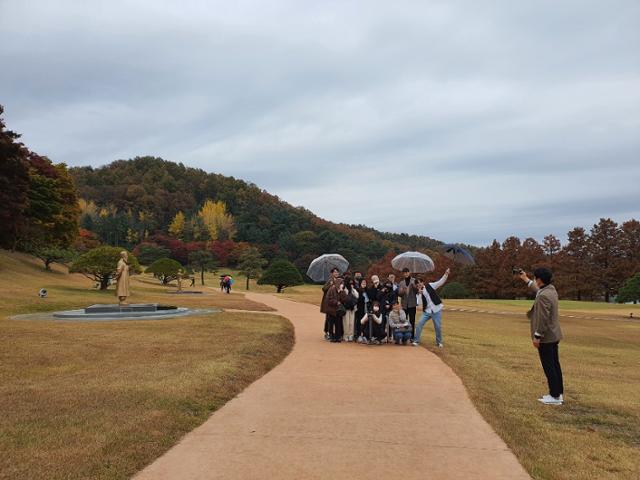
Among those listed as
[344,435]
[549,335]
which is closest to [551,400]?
[549,335]

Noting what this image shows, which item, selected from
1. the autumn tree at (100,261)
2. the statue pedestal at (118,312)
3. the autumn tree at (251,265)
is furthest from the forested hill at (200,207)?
the statue pedestal at (118,312)

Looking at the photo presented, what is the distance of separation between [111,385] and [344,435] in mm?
3443

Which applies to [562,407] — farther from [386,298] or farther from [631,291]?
[631,291]

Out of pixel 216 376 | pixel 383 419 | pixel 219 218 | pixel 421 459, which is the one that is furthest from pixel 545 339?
pixel 219 218

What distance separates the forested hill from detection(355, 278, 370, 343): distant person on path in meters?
62.6

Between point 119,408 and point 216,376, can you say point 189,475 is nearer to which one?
point 119,408

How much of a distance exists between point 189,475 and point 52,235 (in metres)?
43.1

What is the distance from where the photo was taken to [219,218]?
4227 inches

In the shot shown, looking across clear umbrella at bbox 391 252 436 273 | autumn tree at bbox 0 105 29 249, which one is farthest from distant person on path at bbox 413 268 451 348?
autumn tree at bbox 0 105 29 249

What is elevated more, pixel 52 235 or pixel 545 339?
pixel 52 235

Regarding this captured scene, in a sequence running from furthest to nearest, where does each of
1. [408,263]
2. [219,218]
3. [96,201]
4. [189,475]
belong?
[96,201]
[219,218]
[408,263]
[189,475]

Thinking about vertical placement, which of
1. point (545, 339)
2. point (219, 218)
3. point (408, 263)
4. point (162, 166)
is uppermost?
point (162, 166)

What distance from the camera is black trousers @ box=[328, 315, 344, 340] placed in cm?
1284

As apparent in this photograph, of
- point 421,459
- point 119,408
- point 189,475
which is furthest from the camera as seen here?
point 119,408
